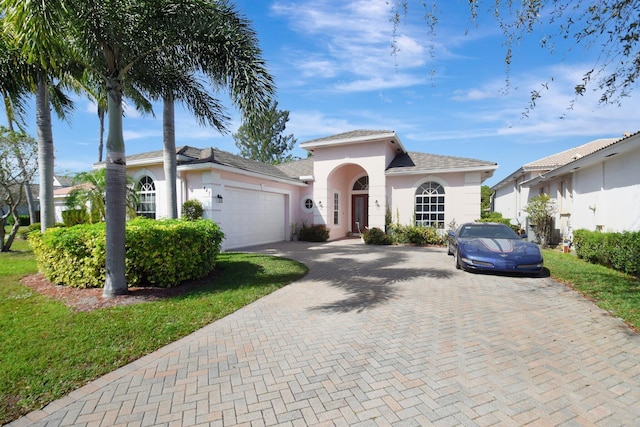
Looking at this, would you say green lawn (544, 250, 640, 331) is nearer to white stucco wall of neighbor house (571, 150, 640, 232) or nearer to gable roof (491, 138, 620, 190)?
white stucco wall of neighbor house (571, 150, 640, 232)

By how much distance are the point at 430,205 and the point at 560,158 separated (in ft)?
37.3

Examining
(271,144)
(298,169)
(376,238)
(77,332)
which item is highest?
(271,144)

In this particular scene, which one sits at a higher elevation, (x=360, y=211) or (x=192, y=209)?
(x=192, y=209)

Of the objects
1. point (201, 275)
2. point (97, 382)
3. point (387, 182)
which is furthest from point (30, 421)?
point (387, 182)

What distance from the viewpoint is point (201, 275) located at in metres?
7.13

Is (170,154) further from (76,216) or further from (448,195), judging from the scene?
(448,195)

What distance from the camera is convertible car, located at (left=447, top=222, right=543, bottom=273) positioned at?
744 centimetres

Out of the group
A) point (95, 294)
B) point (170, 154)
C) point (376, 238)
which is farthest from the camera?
point (376, 238)

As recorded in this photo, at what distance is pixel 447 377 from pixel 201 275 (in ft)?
19.2

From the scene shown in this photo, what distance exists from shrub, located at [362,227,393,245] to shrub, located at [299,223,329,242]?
2.25 metres

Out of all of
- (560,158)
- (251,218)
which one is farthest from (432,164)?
(560,158)

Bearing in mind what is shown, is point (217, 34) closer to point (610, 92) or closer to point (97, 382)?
point (97, 382)

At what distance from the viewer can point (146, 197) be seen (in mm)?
13781

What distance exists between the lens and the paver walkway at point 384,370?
2.56 meters
